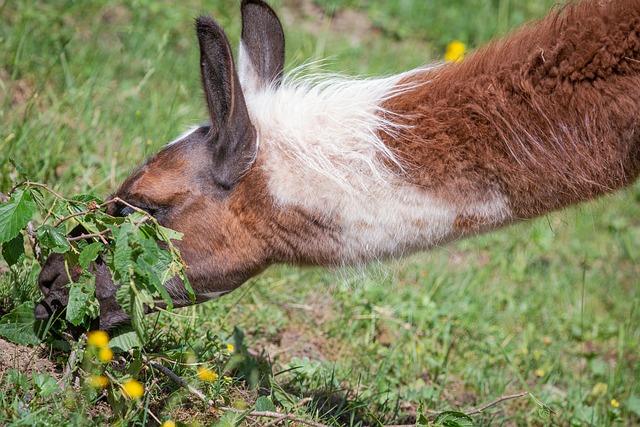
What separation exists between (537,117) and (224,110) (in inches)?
45.4

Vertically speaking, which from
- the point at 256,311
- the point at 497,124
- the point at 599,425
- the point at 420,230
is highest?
the point at 497,124

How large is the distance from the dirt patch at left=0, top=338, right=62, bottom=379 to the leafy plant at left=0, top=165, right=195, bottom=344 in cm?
4

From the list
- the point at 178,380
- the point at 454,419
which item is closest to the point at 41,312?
the point at 178,380

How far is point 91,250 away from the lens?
266 cm

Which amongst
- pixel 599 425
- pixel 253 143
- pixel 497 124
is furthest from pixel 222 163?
pixel 599 425

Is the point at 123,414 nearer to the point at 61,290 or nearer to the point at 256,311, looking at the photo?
the point at 61,290

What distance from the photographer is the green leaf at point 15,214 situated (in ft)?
8.60

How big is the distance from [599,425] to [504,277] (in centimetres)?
164

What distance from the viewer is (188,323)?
134 inches

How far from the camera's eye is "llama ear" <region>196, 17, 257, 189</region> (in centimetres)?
286

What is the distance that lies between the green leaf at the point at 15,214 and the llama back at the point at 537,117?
129cm

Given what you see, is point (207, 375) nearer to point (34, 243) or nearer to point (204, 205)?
point (204, 205)

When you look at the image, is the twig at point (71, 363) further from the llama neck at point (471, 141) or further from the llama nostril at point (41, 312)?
the llama neck at point (471, 141)

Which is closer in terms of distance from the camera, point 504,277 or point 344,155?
point 344,155
